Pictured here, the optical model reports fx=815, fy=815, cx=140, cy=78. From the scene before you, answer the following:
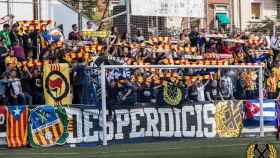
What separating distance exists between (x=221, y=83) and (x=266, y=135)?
1814 millimetres

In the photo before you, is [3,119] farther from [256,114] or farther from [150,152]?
[256,114]

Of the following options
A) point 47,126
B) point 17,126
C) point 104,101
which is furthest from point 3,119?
point 104,101

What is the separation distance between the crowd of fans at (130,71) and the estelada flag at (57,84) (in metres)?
0.17

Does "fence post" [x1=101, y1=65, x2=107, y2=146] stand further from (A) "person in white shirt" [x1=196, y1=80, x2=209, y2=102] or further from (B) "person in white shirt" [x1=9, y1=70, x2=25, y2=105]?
(A) "person in white shirt" [x1=196, y1=80, x2=209, y2=102]

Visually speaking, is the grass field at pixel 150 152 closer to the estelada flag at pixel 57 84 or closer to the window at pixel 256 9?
the estelada flag at pixel 57 84

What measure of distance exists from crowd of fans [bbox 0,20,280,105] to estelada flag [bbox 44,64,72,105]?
0.17 metres

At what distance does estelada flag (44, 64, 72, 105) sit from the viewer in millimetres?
19562

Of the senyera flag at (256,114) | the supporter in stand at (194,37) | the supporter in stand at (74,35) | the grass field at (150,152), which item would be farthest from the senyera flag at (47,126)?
the supporter in stand at (194,37)

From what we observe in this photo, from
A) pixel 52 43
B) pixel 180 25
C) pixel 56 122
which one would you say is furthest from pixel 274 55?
pixel 56 122

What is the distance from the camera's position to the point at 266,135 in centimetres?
2136

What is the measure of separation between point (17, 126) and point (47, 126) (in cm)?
71

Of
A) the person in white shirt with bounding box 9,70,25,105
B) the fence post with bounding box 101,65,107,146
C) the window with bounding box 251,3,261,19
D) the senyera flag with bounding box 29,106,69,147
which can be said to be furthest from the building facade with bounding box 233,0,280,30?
the senyera flag with bounding box 29,106,69,147

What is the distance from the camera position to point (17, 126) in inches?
728

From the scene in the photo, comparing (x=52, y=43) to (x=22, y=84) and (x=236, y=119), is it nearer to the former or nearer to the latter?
(x=22, y=84)
